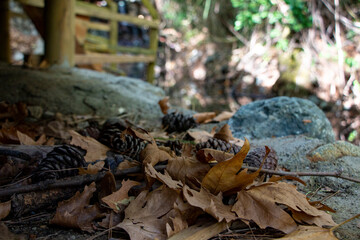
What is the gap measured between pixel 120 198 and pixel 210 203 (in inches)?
11.9

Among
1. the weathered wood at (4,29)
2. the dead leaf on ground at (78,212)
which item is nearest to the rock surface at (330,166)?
the dead leaf on ground at (78,212)

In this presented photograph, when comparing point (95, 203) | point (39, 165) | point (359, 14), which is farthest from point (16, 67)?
point (359, 14)

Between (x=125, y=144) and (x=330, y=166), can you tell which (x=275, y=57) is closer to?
(x=330, y=166)

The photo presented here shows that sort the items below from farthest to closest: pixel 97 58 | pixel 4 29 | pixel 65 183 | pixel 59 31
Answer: pixel 4 29, pixel 97 58, pixel 59 31, pixel 65 183

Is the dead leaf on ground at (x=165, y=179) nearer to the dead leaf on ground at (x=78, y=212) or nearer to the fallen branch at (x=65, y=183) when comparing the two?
the fallen branch at (x=65, y=183)

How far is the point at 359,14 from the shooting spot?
557 cm

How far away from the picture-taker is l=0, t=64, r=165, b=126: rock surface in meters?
2.42

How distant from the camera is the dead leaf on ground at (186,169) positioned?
110cm

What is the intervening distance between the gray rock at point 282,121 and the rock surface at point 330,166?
8.4 inches

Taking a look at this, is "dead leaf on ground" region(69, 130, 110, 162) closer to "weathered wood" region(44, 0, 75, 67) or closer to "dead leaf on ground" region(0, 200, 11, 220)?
"dead leaf on ground" region(0, 200, 11, 220)

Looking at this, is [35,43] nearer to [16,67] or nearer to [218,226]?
[16,67]

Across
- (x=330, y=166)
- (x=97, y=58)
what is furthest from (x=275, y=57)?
(x=330, y=166)

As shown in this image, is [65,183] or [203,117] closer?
[65,183]

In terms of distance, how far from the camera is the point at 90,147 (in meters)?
1.34
